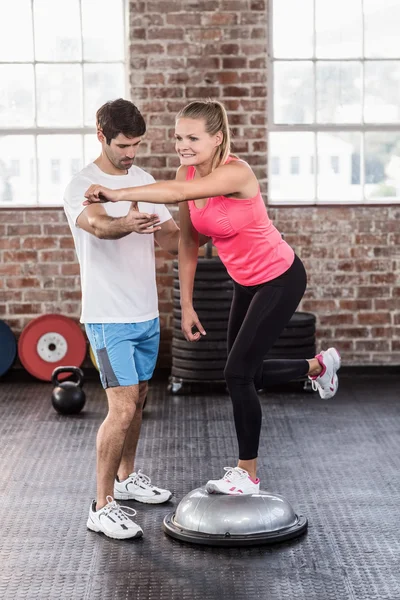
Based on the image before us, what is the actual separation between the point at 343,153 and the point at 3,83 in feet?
7.99

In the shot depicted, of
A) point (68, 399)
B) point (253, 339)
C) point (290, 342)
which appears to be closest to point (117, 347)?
point (253, 339)

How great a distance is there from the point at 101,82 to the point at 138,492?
357 cm

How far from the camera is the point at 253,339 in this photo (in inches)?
128

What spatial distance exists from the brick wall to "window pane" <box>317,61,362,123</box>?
45 cm

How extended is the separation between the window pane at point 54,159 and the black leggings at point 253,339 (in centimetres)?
336

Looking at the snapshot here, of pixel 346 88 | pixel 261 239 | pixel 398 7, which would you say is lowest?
pixel 261 239

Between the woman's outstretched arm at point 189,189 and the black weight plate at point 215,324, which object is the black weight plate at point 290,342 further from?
the woman's outstretched arm at point 189,189

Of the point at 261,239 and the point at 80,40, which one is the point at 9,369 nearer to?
the point at 80,40

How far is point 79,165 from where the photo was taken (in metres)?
6.46

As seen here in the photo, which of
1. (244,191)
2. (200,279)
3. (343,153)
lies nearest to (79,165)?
(200,279)

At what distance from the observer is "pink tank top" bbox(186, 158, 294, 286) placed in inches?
127

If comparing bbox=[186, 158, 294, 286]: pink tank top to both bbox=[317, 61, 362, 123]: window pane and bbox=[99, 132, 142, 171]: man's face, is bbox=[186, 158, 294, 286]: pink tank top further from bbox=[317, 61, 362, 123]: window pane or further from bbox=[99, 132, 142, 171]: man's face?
bbox=[317, 61, 362, 123]: window pane

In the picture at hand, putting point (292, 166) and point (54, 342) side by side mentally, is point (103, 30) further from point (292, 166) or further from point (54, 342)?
point (54, 342)

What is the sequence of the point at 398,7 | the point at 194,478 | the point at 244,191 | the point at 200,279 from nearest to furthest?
the point at 244,191
the point at 194,478
the point at 200,279
the point at 398,7
